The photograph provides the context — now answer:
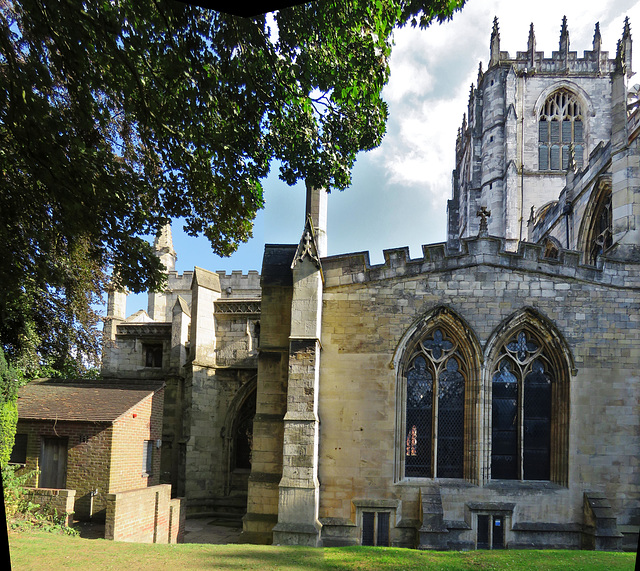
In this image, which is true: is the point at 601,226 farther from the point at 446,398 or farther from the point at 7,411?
the point at 7,411

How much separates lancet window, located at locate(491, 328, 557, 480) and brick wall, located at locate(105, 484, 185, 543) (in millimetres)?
6370

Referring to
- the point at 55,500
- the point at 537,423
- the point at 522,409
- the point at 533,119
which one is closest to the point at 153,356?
the point at 55,500

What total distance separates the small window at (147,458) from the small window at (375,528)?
522 cm

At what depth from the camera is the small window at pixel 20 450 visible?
11211 millimetres

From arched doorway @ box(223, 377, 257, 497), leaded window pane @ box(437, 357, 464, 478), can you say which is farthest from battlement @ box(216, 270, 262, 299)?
leaded window pane @ box(437, 357, 464, 478)

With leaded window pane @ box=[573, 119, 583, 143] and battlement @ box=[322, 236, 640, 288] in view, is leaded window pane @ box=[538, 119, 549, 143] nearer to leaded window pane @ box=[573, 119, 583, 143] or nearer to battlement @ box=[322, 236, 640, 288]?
leaded window pane @ box=[573, 119, 583, 143]

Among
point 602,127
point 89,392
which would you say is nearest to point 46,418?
point 89,392

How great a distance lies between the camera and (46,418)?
36.3 ft

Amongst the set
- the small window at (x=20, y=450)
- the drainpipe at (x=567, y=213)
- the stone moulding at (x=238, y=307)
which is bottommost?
the small window at (x=20, y=450)

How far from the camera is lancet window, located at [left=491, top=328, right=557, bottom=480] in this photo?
10.7 metres

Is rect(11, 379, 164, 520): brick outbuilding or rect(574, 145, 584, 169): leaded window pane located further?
rect(574, 145, 584, 169): leaded window pane

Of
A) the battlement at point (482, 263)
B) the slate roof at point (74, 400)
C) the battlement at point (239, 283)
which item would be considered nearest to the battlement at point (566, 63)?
the battlement at point (239, 283)

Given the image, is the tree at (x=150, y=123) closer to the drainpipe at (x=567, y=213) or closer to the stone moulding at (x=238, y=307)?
the stone moulding at (x=238, y=307)

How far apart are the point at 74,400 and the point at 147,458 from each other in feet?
7.12
